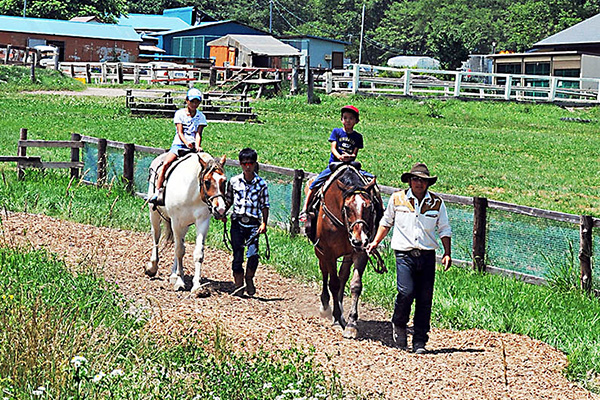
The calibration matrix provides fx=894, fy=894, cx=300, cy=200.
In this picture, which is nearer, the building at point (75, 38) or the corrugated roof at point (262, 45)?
the corrugated roof at point (262, 45)

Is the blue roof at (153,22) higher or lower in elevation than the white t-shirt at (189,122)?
higher

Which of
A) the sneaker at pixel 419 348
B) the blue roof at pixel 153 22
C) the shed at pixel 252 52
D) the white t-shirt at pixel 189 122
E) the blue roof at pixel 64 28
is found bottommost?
the sneaker at pixel 419 348

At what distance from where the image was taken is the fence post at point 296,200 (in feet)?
49.2

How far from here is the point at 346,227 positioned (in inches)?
373

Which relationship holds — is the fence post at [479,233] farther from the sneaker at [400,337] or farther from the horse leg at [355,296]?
the sneaker at [400,337]

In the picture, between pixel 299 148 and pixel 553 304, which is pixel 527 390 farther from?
pixel 299 148

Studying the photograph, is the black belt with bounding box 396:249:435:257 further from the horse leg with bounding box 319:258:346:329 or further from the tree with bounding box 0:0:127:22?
the tree with bounding box 0:0:127:22

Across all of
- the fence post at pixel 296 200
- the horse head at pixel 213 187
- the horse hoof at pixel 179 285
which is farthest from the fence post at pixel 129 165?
the horse head at pixel 213 187

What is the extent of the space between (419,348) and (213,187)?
10.9 feet

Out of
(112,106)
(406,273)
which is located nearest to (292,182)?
(406,273)

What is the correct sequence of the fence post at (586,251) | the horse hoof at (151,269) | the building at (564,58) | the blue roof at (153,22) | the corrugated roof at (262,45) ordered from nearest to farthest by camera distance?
the fence post at (586,251), the horse hoof at (151,269), the building at (564,58), the corrugated roof at (262,45), the blue roof at (153,22)

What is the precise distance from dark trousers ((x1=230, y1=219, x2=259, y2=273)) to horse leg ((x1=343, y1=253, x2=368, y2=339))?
5.68 ft

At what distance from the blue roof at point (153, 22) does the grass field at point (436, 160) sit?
51257mm

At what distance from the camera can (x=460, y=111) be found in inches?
1492
